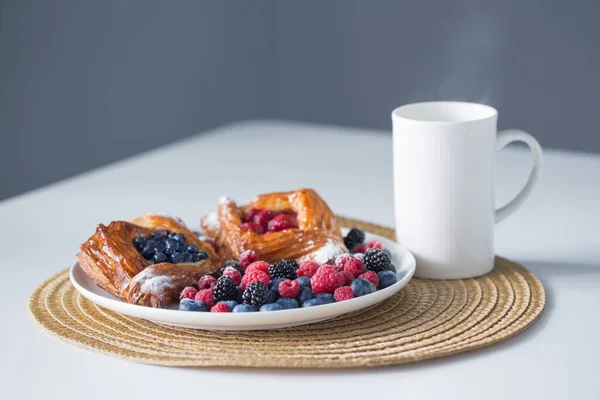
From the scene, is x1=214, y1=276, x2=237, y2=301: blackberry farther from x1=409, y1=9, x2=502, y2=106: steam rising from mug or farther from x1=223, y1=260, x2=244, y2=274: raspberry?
x1=409, y1=9, x2=502, y2=106: steam rising from mug

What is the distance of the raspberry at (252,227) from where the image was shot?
1.40m

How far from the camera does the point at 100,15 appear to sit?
10.2ft

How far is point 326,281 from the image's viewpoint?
1.17m

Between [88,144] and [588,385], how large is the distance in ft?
8.17

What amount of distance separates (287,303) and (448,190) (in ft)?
1.16

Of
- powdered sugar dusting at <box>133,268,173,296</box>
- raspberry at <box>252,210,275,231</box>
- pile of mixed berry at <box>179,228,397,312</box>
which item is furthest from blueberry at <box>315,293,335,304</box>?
raspberry at <box>252,210,275,231</box>

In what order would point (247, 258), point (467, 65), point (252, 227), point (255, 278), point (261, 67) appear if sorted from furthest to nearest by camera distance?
point (261, 67) < point (467, 65) < point (252, 227) < point (247, 258) < point (255, 278)

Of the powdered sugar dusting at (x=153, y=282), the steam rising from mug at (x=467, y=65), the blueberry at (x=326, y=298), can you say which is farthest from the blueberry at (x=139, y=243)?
the steam rising from mug at (x=467, y=65)

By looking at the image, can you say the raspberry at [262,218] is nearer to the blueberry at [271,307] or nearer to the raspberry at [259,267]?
the raspberry at [259,267]

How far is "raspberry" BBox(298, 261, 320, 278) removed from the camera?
1.24 metres

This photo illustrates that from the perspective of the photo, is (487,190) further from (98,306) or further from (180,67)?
(180,67)

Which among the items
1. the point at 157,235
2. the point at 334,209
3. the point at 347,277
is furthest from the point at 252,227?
the point at 334,209

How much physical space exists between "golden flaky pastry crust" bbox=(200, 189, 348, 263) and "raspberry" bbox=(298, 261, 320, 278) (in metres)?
0.05

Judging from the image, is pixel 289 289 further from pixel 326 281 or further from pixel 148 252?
pixel 148 252
